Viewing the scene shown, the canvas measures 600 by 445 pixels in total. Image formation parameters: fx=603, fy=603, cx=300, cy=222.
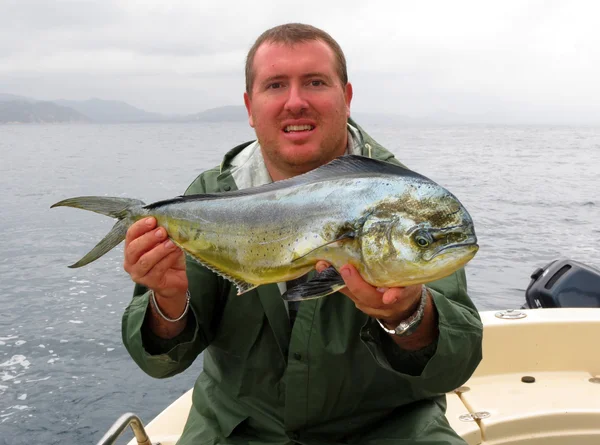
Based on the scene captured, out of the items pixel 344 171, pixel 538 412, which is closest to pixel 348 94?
pixel 344 171

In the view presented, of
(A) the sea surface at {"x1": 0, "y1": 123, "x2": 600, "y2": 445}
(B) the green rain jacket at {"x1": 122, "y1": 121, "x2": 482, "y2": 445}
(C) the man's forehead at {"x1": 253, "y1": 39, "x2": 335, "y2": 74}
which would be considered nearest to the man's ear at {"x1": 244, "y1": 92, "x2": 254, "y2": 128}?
(C) the man's forehead at {"x1": 253, "y1": 39, "x2": 335, "y2": 74}

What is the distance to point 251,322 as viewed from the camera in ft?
10.2

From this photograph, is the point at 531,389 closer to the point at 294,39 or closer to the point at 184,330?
the point at 184,330

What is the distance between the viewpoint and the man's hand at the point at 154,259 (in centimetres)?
257

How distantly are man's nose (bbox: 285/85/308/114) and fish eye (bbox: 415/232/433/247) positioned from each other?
1.35 metres

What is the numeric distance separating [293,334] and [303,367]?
164mm

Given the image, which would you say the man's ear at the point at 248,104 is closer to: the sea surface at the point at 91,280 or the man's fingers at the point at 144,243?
the man's fingers at the point at 144,243

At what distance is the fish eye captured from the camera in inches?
79.2

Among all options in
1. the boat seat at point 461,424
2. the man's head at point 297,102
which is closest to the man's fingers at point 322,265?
the man's head at point 297,102

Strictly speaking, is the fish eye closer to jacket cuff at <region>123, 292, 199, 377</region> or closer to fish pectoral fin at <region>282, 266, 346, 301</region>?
fish pectoral fin at <region>282, 266, 346, 301</region>

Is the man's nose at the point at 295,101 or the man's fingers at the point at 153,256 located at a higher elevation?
the man's nose at the point at 295,101

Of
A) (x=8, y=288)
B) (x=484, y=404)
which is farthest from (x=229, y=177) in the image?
(x=8, y=288)

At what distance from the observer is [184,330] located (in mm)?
3004

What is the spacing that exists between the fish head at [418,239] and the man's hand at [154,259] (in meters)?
0.94
